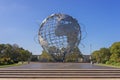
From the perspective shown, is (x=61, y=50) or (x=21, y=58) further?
(x=21, y=58)

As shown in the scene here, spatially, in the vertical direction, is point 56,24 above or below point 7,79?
above

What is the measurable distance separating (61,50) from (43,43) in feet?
16.1

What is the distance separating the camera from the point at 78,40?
2532 inches

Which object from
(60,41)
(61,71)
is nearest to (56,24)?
(60,41)

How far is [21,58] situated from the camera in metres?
78.6

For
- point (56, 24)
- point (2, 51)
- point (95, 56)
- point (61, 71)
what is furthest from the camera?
point (95, 56)

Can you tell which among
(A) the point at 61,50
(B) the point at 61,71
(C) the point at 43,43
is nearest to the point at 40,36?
(C) the point at 43,43

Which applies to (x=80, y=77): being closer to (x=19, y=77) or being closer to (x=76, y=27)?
(x=19, y=77)

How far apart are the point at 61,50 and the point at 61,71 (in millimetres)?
45361

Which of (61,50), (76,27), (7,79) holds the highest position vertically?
(76,27)

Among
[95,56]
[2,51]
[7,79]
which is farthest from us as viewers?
[95,56]

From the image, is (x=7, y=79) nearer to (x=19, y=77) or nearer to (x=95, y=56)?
(x=19, y=77)

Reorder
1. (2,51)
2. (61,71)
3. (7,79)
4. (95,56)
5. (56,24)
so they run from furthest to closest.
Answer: (95,56), (2,51), (56,24), (61,71), (7,79)

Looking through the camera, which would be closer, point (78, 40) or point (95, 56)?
point (78, 40)
